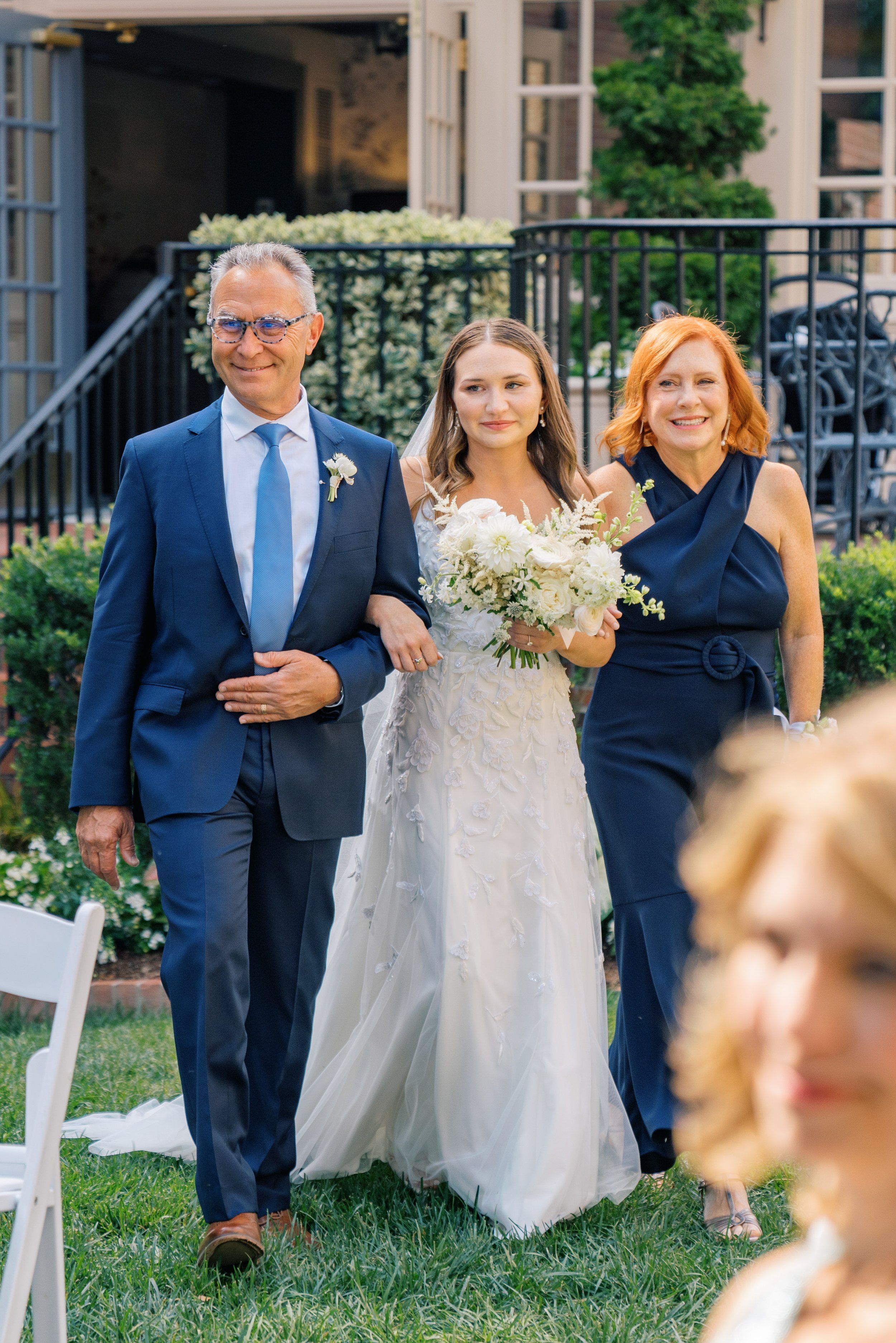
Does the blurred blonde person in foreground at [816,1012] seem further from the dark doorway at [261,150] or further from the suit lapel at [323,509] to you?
the dark doorway at [261,150]

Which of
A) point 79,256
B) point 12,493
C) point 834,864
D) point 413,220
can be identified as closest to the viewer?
point 834,864

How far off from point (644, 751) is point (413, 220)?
5.47 m

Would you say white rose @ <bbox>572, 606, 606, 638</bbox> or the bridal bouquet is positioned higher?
the bridal bouquet

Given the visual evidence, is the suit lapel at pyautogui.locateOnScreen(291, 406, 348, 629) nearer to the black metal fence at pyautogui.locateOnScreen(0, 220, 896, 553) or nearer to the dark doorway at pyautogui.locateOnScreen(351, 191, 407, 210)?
the black metal fence at pyautogui.locateOnScreen(0, 220, 896, 553)

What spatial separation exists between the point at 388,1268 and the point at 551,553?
1.64 meters

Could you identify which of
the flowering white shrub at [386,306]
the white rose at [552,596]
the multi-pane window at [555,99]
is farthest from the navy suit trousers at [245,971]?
the multi-pane window at [555,99]

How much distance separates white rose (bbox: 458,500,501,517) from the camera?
378cm

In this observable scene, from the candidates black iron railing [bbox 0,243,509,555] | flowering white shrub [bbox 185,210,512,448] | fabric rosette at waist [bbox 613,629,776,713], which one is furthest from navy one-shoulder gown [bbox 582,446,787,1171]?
flowering white shrub [bbox 185,210,512,448]

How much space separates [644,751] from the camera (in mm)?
3973

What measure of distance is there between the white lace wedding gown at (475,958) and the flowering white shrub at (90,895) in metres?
2.21

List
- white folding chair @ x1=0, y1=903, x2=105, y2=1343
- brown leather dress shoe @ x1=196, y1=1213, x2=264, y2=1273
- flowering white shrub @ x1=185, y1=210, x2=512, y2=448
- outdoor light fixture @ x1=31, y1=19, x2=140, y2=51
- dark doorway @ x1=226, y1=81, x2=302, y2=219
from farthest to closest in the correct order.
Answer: dark doorway @ x1=226, y1=81, x2=302, y2=219 < outdoor light fixture @ x1=31, y1=19, x2=140, y2=51 < flowering white shrub @ x1=185, y1=210, x2=512, y2=448 < brown leather dress shoe @ x1=196, y1=1213, x2=264, y2=1273 < white folding chair @ x1=0, y1=903, x2=105, y2=1343

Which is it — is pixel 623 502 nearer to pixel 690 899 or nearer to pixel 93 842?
pixel 690 899

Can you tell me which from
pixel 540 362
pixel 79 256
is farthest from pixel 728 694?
pixel 79 256

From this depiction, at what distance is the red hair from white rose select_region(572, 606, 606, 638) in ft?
2.17
